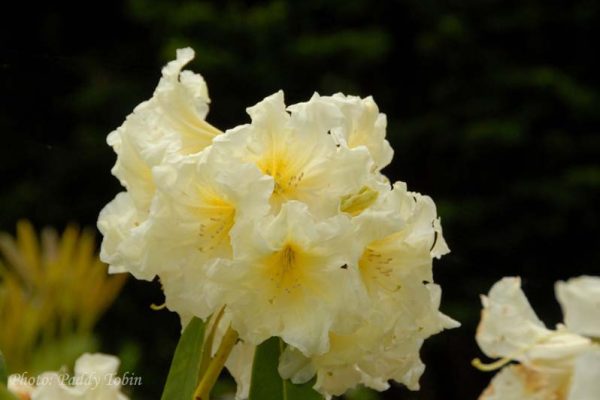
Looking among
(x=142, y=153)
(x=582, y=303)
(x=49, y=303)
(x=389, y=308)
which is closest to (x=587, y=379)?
(x=582, y=303)

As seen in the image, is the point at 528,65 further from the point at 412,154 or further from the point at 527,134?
the point at 412,154

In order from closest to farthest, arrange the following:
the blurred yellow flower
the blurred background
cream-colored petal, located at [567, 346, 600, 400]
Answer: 1. cream-colored petal, located at [567, 346, 600, 400]
2. the blurred yellow flower
3. the blurred background

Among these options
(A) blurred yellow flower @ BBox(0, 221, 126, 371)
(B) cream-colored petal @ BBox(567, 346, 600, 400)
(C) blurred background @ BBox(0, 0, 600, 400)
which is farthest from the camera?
(C) blurred background @ BBox(0, 0, 600, 400)

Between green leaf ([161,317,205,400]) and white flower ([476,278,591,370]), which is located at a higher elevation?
white flower ([476,278,591,370])

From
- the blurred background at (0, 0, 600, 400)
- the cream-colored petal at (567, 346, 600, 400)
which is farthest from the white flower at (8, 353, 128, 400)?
the blurred background at (0, 0, 600, 400)

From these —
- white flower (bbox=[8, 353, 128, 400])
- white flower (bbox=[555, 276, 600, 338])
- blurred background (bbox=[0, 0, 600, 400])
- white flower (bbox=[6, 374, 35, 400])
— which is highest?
white flower (bbox=[555, 276, 600, 338])

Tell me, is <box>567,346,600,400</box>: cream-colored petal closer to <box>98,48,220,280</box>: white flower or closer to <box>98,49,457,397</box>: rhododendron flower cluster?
<box>98,49,457,397</box>: rhododendron flower cluster

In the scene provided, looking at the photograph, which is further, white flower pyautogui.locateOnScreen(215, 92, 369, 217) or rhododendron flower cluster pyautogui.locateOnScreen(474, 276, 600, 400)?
white flower pyautogui.locateOnScreen(215, 92, 369, 217)

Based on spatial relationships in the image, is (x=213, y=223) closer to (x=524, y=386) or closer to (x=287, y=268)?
(x=287, y=268)
